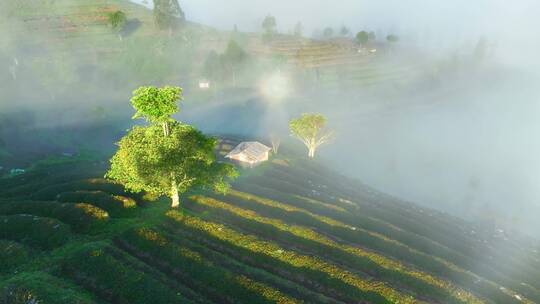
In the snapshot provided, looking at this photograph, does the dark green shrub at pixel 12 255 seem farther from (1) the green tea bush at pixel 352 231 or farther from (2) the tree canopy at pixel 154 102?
(1) the green tea bush at pixel 352 231

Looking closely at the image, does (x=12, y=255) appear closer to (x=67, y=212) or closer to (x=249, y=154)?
(x=67, y=212)

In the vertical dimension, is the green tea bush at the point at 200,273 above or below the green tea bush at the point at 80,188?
below

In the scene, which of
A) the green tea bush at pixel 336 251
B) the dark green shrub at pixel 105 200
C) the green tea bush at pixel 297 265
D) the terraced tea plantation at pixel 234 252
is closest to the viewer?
the terraced tea plantation at pixel 234 252

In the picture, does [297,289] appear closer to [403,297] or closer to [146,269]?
[403,297]

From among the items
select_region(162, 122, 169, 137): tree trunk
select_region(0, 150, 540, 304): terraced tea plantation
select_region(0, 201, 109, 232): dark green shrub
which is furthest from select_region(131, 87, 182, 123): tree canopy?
select_region(0, 201, 109, 232): dark green shrub

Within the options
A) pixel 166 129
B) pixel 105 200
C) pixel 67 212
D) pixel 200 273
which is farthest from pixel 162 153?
pixel 200 273

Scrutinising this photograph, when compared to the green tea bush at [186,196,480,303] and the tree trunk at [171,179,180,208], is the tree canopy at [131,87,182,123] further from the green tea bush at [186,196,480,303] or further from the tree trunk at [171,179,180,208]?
the green tea bush at [186,196,480,303]

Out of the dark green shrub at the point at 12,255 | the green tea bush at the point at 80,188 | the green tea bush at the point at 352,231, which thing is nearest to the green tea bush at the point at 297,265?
the green tea bush at the point at 352,231
